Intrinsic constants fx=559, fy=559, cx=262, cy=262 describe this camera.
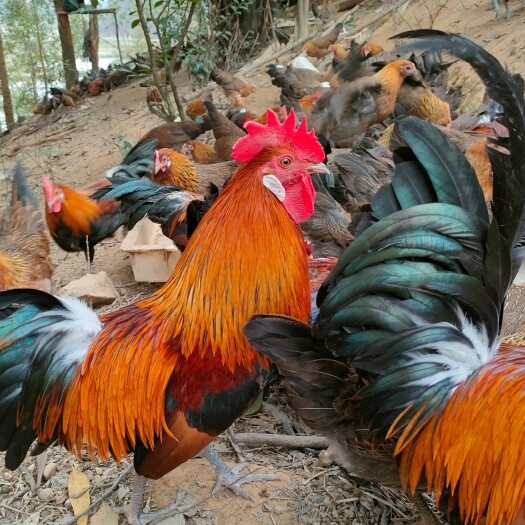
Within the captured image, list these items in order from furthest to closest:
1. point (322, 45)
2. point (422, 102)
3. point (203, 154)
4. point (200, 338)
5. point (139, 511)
Answer: point (322, 45) → point (203, 154) → point (422, 102) → point (139, 511) → point (200, 338)

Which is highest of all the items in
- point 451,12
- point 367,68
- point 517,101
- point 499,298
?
point 451,12

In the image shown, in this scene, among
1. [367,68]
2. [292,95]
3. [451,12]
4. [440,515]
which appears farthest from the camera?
[451,12]

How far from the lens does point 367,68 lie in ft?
26.6

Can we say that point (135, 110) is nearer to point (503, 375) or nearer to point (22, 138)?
point (22, 138)

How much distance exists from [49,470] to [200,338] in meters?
1.48

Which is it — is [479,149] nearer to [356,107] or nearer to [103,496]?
[356,107]

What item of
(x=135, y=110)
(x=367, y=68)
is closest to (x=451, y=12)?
(x=367, y=68)

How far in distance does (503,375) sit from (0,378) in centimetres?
196

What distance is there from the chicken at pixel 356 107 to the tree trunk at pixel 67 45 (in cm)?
871

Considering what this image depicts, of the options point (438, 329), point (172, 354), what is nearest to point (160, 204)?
point (172, 354)

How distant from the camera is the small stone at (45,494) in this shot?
3000 millimetres

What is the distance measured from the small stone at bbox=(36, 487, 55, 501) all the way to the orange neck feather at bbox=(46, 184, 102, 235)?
2382 mm

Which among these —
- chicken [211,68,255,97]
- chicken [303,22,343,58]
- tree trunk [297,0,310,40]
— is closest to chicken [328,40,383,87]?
chicken [211,68,255,97]

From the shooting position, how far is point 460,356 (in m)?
1.89
